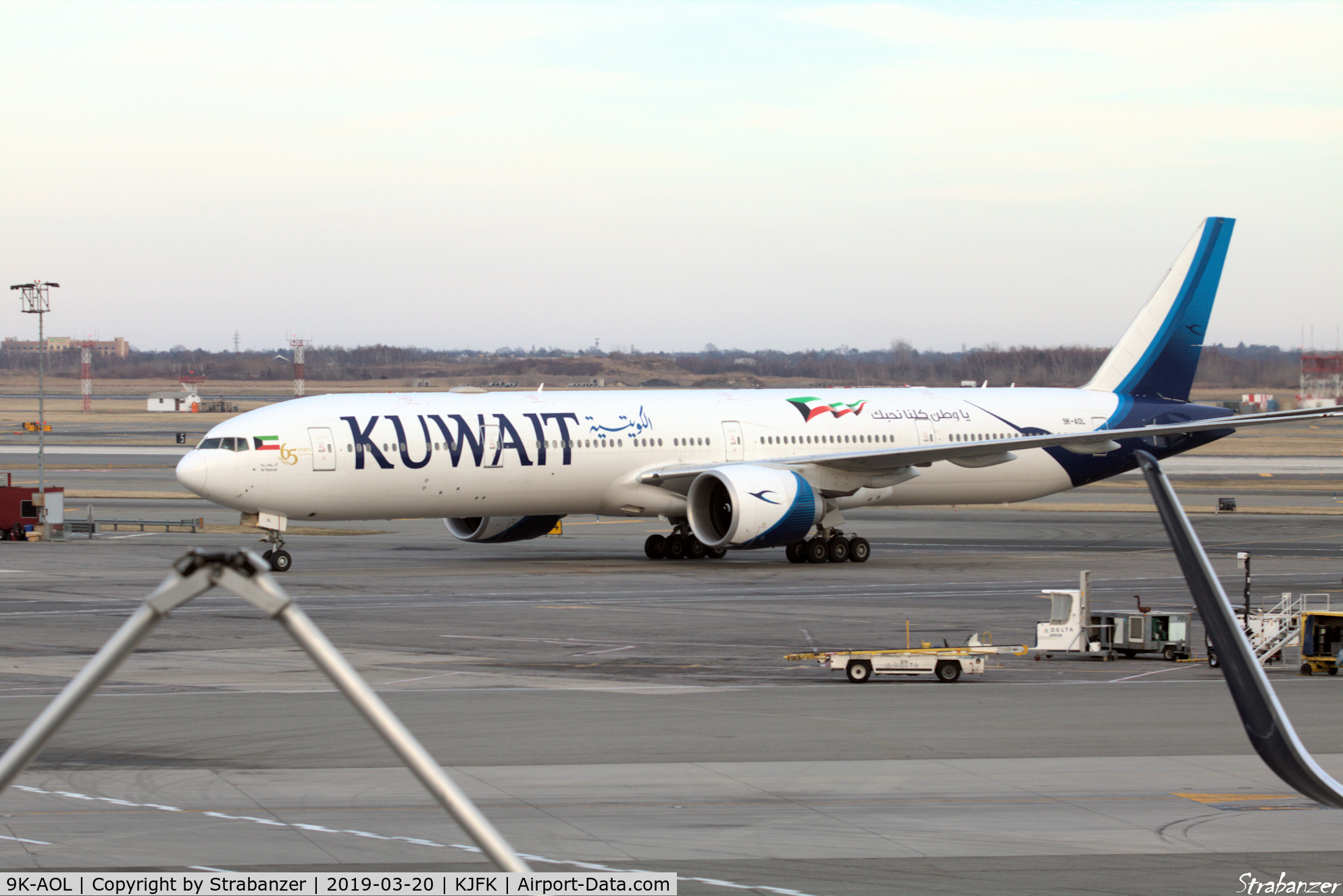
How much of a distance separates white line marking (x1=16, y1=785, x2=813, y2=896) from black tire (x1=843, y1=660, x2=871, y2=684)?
37.7 ft

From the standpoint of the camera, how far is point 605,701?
74.9 ft

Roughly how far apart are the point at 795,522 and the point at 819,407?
587cm

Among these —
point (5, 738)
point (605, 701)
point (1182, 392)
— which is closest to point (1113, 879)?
point (605, 701)

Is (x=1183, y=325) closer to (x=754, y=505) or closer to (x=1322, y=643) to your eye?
(x=754, y=505)

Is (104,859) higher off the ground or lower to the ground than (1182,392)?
lower

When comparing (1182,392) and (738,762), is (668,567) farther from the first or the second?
(738,762)

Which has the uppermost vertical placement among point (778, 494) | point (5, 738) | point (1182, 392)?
point (1182, 392)

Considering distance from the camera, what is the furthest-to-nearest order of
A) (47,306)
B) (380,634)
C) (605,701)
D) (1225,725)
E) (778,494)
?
(47,306), (778,494), (380,634), (605,701), (1225,725)

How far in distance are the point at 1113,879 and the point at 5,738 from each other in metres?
13.7

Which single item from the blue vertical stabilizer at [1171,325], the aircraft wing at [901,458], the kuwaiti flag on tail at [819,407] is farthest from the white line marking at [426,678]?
the blue vertical stabilizer at [1171,325]

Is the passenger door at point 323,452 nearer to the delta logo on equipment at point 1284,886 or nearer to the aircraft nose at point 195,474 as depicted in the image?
the aircraft nose at point 195,474

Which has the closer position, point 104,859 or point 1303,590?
point 104,859

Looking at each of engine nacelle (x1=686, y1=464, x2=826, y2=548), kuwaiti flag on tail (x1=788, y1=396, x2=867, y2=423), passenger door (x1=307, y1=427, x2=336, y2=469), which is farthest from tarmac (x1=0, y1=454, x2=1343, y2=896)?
kuwaiti flag on tail (x1=788, y1=396, x2=867, y2=423)

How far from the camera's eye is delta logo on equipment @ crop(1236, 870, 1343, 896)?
13.2 m
